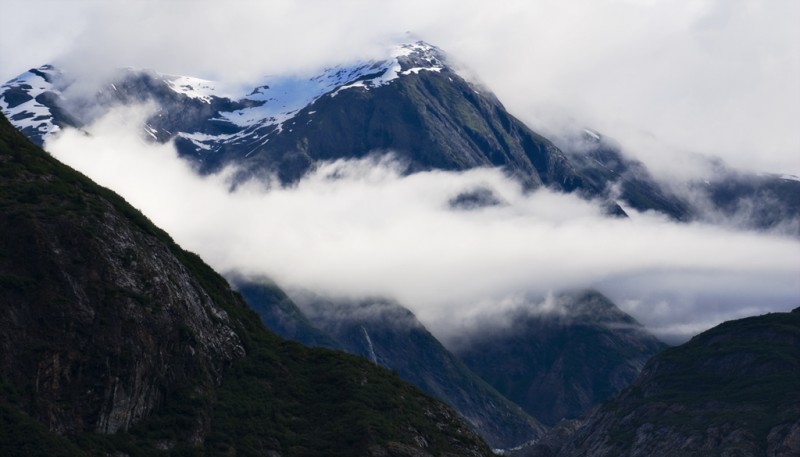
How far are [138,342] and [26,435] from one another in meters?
27.0

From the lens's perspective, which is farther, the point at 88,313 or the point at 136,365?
the point at 136,365

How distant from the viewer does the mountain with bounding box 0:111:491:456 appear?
14812cm

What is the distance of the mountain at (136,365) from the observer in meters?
148

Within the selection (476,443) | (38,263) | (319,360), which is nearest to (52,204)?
(38,263)

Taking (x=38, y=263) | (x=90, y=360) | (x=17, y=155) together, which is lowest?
(x=90, y=360)

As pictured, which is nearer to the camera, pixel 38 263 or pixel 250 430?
pixel 38 263

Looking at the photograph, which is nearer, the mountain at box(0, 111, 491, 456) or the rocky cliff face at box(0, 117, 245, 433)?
the mountain at box(0, 111, 491, 456)

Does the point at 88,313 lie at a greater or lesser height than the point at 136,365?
greater

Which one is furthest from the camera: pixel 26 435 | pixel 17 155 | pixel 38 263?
pixel 17 155

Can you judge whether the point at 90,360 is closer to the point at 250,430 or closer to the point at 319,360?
the point at 250,430

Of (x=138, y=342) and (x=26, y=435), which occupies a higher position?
(x=138, y=342)

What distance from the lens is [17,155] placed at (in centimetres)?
18550

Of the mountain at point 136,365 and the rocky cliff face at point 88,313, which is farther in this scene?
the rocky cliff face at point 88,313

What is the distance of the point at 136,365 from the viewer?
160m
